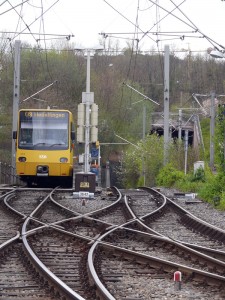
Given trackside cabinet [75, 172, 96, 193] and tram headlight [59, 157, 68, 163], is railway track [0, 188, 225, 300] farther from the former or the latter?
tram headlight [59, 157, 68, 163]

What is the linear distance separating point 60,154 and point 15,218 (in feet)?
44.9

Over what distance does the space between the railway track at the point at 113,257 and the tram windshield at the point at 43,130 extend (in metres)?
12.3

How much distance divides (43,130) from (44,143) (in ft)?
1.77

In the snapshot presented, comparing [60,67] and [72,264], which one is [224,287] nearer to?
[72,264]

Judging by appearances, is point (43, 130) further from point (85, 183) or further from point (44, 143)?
point (85, 183)

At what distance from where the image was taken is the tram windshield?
101ft

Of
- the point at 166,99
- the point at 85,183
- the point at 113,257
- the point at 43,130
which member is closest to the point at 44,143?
the point at 43,130

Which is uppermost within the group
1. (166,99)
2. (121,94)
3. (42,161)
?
(121,94)

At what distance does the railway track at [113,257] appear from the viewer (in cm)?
822

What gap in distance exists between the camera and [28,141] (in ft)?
101

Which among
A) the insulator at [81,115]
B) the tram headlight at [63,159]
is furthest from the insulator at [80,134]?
the tram headlight at [63,159]

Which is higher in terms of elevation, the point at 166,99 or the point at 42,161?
the point at 166,99

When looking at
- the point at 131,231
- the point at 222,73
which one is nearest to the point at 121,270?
the point at 131,231

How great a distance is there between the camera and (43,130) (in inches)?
1213
